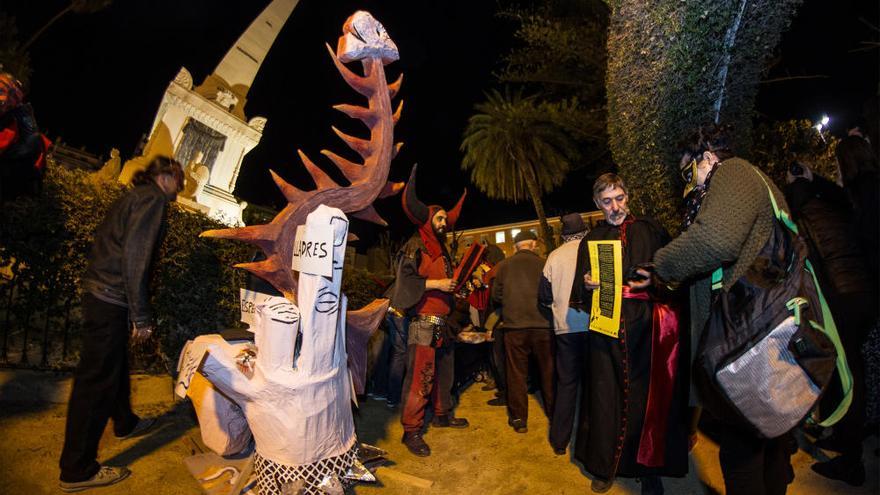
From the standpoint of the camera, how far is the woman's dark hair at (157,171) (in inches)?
124

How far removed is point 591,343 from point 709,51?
2.85 m

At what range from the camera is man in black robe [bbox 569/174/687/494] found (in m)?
2.78

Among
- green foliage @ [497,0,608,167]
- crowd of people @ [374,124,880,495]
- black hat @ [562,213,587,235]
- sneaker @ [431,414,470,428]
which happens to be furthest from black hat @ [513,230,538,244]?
green foliage @ [497,0,608,167]

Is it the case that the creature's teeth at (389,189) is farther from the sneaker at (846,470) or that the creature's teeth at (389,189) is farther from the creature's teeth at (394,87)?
the sneaker at (846,470)

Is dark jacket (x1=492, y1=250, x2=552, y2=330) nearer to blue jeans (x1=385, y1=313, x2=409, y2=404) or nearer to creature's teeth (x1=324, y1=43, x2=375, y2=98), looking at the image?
blue jeans (x1=385, y1=313, x2=409, y2=404)

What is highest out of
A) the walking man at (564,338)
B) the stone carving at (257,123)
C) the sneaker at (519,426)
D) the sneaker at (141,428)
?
the stone carving at (257,123)

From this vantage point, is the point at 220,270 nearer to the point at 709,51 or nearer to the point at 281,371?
the point at 281,371

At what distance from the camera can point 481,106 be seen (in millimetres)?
20078

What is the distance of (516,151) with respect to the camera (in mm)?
19891

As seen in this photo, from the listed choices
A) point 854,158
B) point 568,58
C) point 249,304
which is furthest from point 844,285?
point 568,58

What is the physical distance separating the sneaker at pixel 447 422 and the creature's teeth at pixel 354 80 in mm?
3074

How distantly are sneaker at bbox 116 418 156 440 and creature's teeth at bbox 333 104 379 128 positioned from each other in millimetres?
3118

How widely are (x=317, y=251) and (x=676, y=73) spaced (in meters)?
3.61

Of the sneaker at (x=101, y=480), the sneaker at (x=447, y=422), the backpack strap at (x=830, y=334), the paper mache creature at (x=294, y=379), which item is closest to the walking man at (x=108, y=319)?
the sneaker at (x=101, y=480)
